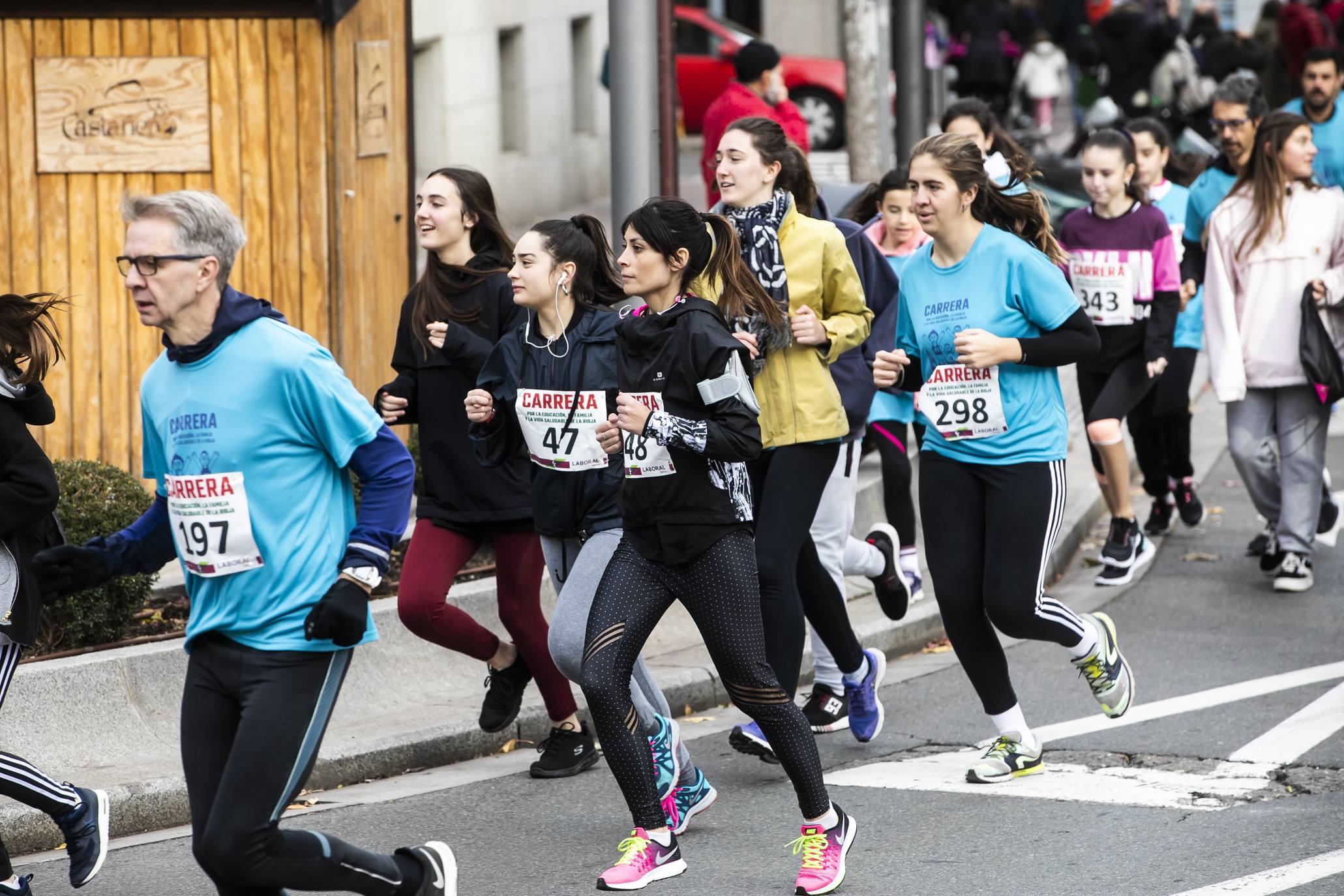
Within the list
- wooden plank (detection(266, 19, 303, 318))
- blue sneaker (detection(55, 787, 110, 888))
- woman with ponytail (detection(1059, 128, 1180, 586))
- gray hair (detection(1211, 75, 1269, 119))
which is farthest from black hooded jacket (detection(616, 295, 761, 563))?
gray hair (detection(1211, 75, 1269, 119))

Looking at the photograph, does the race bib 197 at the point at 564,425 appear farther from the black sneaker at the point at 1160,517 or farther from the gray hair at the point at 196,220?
the black sneaker at the point at 1160,517

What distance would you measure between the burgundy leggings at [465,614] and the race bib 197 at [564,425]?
0.77 metres

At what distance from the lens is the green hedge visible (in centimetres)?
675

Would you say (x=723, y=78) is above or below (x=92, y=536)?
above

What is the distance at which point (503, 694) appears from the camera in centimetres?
653

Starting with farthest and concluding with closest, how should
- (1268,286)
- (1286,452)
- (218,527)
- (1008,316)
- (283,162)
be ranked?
(283,162), (1286,452), (1268,286), (1008,316), (218,527)

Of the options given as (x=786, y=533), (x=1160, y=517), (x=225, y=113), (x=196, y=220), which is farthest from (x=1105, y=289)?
(x=196, y=220)

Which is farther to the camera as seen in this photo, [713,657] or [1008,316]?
[1008,316]

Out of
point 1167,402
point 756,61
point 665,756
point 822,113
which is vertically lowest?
point 665,756

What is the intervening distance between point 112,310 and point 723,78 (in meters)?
17.0

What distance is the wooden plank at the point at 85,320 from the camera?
897 centimetres

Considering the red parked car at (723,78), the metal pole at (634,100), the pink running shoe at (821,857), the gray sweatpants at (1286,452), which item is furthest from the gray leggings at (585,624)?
the red parked car at (723,78)

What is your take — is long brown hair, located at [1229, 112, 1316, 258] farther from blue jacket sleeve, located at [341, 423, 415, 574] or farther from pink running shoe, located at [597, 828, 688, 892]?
blue jacket sleeve, located at [341, 423, 415, 574]

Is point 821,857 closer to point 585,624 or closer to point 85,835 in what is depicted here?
point 585,624
